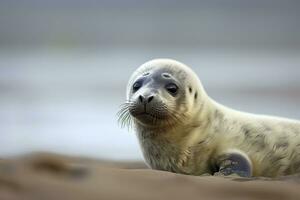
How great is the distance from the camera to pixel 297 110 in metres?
3.61

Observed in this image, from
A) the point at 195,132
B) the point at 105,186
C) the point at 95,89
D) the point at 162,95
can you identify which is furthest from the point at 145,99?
the point at 95,89

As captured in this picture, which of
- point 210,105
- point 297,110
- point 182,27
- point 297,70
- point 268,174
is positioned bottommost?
point 268,174

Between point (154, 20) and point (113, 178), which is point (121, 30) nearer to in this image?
point (154, 20)

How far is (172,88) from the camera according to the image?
6.35ft

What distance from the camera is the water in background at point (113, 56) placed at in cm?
376

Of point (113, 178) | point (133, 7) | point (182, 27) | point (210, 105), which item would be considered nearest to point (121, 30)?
point (133, 7)

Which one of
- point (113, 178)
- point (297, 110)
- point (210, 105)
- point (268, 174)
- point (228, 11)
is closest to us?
point (113, 178)

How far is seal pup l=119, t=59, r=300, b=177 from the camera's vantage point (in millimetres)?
1834

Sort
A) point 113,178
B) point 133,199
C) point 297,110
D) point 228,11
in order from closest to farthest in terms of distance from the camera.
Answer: point 133,199 < point 113,178 < point 297,110 < point 228,11

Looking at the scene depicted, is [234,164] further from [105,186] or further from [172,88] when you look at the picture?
[105,186]

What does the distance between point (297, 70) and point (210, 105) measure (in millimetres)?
1959

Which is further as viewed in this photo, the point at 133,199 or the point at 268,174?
the point at 268,174

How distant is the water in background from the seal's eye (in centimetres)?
177

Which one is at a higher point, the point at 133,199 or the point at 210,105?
the point at 210,105
